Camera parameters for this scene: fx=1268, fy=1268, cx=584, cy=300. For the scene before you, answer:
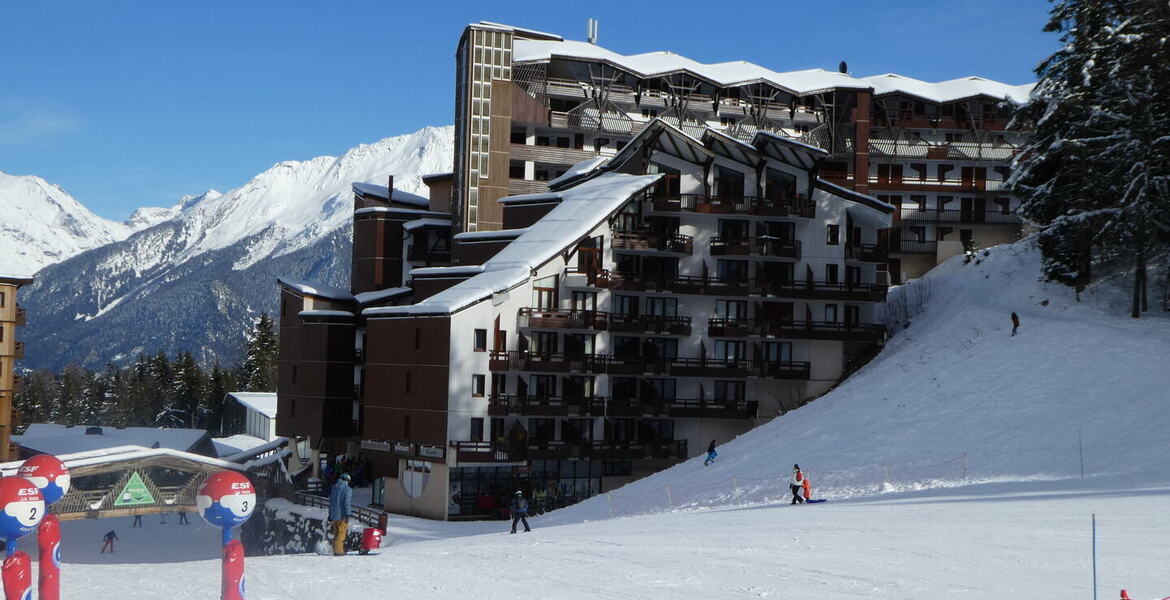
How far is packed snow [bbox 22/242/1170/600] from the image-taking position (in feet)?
83.8

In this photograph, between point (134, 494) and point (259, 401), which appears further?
point (259, 401)

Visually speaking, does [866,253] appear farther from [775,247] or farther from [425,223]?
[425,223]

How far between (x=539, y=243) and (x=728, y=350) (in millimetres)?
12637

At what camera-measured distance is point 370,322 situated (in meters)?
69.5

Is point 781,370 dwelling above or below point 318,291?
below

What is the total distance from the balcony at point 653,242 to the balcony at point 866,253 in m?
10.1

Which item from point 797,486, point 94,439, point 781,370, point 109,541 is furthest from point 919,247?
point 94,439

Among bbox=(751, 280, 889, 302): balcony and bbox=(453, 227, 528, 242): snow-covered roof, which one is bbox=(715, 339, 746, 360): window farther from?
bbox=(453, 227, 528, 242): snow-covered roof

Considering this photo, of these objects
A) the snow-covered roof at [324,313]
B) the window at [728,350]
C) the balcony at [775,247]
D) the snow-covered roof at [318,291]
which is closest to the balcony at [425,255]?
the snow-covered roof at [318,291]

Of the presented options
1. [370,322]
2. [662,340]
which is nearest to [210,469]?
[370,322]

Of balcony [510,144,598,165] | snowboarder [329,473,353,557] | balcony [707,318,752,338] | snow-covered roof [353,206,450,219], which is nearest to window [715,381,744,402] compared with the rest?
balcony [707,318,752,338]

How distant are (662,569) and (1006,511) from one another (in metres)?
13.8

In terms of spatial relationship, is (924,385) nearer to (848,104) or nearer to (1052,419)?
(1052,419)

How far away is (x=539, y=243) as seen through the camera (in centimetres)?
6919
